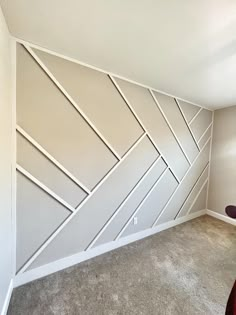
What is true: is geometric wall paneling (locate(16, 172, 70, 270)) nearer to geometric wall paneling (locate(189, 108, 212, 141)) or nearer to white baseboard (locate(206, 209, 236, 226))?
geometric wall paneling (locate(189, 108, 212, 141))

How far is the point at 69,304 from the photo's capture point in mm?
1685

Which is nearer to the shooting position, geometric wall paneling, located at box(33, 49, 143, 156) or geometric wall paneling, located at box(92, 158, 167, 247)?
geometric wall paneling, located at box(33, 49, 143, 156)

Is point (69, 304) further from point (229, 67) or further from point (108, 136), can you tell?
point (229, 67)

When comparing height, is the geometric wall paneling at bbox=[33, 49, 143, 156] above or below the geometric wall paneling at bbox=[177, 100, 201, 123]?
above

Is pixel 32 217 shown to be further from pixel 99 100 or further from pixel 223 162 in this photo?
pixel 223 162

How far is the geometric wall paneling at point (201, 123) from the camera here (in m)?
3.51

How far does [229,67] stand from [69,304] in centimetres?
294

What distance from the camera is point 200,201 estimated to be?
3854 millimetres

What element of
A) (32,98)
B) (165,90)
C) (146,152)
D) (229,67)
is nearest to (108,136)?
(146,152)

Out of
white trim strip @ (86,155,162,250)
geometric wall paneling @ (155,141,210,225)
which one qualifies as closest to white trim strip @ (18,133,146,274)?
white trim strip @ (86,155,162,250)

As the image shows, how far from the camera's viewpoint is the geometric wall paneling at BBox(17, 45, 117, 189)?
1817mm

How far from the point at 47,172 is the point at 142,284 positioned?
1570mm

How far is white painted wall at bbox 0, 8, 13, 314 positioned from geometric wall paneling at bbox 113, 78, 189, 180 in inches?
51.2

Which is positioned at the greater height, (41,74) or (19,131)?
(41,74)
